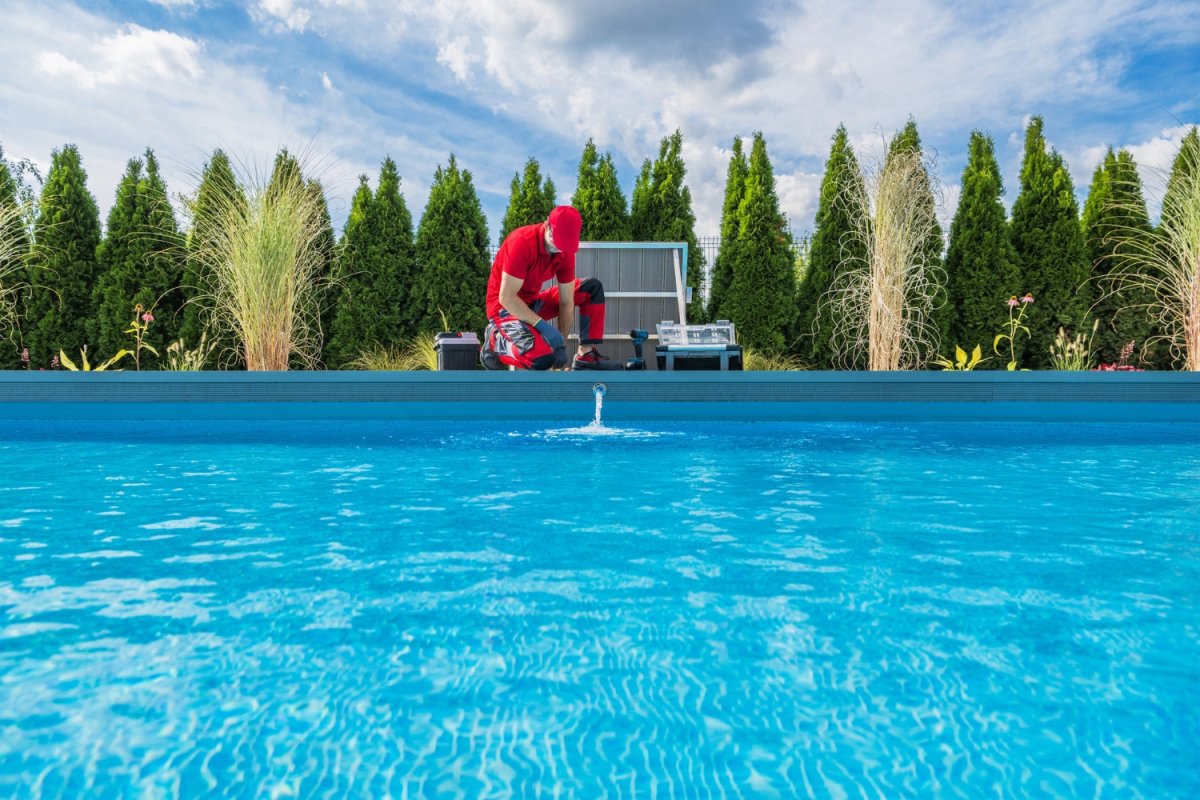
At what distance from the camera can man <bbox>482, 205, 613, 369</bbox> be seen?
520 cm

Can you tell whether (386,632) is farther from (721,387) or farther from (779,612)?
(721,387)

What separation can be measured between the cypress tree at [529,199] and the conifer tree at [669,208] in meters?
1.02

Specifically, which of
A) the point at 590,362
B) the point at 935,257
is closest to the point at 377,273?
the point at 590,362

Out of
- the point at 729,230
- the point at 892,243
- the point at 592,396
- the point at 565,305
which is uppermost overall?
the point at 729,230

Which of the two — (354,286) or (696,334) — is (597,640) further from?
(354,286)

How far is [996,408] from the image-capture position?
17.6ft

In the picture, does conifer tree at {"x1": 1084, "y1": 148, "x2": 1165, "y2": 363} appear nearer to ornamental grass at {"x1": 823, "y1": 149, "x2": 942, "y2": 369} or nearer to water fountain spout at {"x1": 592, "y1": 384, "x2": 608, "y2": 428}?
ornamental grass at {"x1": 823, "y1": 149, "x2": 942, "y2": 369}

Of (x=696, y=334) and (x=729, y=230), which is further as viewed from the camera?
(x=729, y=230)

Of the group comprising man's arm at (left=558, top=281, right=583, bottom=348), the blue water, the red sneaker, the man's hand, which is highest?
man's arm at (left=558, top=281, right=583, bottom=348)

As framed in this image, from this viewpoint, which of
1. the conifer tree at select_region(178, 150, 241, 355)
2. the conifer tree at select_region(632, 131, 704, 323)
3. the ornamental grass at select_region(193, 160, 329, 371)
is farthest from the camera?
the conifer tree at select_region(632, 131, 704, 323)

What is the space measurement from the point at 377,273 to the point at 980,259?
259 inches

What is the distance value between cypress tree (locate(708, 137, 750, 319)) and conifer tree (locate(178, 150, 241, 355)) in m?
5.02

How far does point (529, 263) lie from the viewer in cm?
532

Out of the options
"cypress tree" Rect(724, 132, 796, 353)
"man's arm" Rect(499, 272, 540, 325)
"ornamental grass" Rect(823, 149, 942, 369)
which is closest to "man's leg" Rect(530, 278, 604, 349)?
"man's arm" Rect(499, 272, 540, 325)
